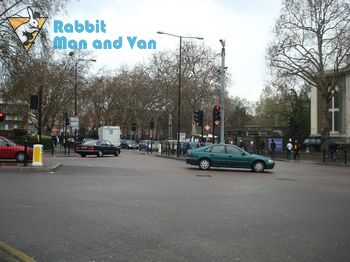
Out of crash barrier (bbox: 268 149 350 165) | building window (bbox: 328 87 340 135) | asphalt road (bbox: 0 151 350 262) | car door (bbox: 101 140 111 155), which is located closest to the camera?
asphalt road (bbox: 0 151 350 262)

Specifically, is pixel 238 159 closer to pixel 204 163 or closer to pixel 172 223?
pixel 204 163

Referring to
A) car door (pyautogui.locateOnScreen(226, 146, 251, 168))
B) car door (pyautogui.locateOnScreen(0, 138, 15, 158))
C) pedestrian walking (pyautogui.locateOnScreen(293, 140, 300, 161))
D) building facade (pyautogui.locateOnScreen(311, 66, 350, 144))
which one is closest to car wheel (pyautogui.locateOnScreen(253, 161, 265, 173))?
car door (pyautogui.locateOnScreen(226, 146, 251, 168))

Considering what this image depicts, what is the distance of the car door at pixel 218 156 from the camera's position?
21.1m

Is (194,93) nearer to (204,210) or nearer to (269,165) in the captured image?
(269,165)

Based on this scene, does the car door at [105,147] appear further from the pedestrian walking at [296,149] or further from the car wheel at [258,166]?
the car wheel at [258,166]

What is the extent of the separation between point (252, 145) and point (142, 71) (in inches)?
1190

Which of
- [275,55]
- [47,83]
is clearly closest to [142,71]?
[47,83]

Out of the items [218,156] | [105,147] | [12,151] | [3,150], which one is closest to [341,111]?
[105,147]

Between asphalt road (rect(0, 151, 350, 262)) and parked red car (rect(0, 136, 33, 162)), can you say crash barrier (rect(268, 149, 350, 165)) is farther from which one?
parked red car (rect(0, 136, 33, 162))

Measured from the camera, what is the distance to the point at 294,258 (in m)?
5.67

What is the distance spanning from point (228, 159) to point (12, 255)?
16268mm

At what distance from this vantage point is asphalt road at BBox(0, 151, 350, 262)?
19.2 feet

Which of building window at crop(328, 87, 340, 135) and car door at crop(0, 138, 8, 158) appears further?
building window at crop(328, 87, 340, 135)

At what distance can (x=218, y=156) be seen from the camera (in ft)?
69.4
